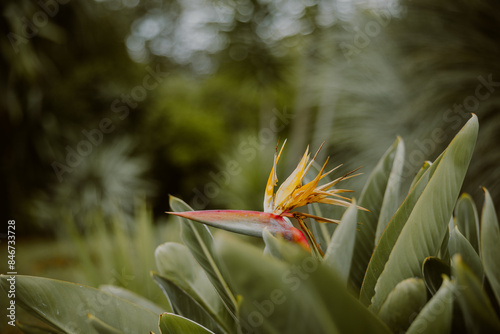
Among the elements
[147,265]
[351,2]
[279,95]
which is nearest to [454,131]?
[351,2]

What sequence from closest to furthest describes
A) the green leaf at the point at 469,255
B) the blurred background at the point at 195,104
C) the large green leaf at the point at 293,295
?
1. the large green leaf at the point at 293,295
2. the green leaf at the point at 469,255
3. the blurred background at the point at 195,104

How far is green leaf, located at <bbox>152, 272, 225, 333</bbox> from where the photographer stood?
1.28 ft

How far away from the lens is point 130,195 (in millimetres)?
5188

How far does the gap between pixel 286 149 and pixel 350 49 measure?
1598mm

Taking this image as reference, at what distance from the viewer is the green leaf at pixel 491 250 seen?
1.05 ft

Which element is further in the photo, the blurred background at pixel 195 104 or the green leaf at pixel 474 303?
the blurred background at pixel 195 104

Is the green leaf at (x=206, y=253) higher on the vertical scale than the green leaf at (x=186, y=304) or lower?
higher

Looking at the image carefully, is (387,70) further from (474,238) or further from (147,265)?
(474,238)

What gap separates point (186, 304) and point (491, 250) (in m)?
0.26

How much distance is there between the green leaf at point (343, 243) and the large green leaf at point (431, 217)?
3cm

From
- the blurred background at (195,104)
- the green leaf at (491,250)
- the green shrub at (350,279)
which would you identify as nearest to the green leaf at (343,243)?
the green shrub at (350,279)

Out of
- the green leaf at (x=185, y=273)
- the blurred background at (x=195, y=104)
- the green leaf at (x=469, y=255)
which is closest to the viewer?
the green leaf at (x=469, y=255)

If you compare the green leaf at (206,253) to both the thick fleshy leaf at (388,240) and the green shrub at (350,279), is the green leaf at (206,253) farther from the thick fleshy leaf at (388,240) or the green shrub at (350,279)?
the thick fleshy leaf at (388,240)

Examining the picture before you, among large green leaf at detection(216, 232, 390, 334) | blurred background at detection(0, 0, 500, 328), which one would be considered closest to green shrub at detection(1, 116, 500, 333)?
Answer: large green leaf at detection(216, 232, 390, 334)
